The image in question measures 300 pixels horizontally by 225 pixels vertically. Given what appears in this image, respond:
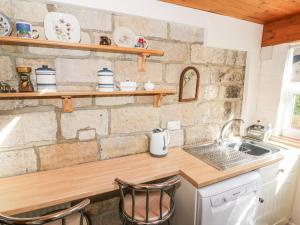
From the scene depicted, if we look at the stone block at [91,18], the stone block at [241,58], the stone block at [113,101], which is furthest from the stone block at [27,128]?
the stone block at [241,58]

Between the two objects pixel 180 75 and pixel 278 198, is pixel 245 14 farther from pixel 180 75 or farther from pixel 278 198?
pixel 278 198

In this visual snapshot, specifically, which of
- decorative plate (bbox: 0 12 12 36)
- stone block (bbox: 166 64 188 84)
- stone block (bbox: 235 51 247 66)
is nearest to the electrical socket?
stone block (bbox: 166 64 188 84)

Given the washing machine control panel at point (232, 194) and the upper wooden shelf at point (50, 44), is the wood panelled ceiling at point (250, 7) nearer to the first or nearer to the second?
the upper wooden shelf at point (50, 44)

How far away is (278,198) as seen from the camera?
188 centimetres

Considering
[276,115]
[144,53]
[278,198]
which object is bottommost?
[278,198]

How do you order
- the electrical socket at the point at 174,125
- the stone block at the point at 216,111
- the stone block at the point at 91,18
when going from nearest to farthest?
the stone block at the point at 91,18 < the electrical socket at the point at 174,125 < the stone block at the point at 216,111

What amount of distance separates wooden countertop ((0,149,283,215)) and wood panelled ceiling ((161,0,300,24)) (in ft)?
4.55

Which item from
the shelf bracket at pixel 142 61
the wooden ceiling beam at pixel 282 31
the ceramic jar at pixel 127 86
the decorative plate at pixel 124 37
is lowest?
the ceramic jar at pixel 127 86

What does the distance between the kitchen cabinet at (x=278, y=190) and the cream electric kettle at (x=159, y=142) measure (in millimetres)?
863

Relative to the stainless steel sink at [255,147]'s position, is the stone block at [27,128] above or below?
above

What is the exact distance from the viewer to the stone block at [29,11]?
1.22 metres

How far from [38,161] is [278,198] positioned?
2.23 meters

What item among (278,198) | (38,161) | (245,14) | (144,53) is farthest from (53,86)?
(278,198)

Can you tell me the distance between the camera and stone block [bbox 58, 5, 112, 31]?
1358mm
